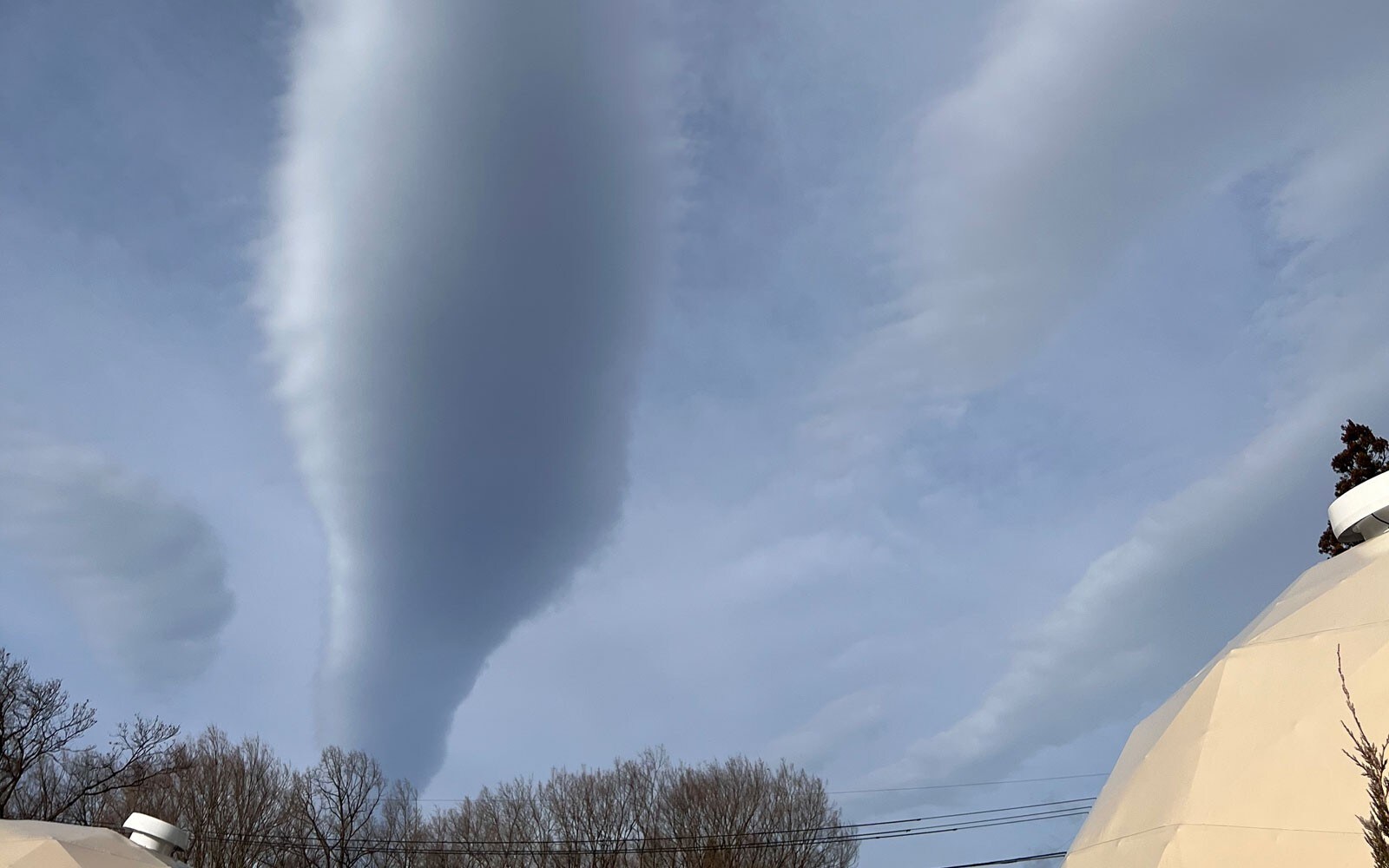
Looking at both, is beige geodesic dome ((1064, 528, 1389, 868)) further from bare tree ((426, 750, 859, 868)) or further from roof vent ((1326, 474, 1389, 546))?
bare tree ((426, 750, 859, 868))

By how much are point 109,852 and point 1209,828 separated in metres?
20.4

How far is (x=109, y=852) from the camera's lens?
20062mm

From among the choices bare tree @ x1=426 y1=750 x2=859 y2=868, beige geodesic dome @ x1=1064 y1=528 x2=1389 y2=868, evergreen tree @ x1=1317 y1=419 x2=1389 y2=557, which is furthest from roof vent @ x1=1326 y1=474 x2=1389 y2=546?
bare tree @ x1=426 y1=750 x2=859 y2=868

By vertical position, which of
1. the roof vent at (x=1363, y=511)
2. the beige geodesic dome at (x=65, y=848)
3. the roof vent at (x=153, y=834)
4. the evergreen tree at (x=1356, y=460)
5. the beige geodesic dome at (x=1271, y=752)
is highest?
the evergreen tree at (x=1356, y=460)

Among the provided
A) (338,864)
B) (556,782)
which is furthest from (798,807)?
(338,864)

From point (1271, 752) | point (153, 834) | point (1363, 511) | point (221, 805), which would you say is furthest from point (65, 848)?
point (221, 805)

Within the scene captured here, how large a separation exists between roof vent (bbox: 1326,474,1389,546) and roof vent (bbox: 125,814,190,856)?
82.3 feet

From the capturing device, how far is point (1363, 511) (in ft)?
48.3

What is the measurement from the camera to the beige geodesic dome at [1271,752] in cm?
1098

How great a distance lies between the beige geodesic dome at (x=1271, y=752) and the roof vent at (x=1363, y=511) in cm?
30

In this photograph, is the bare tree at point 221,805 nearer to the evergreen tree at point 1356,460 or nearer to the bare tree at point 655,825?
the bare tree at point 655,825

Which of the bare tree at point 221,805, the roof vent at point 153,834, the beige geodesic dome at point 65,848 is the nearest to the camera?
the beige geodesic dome at point 65,848

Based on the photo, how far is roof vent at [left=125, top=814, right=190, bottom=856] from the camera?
23.1 m

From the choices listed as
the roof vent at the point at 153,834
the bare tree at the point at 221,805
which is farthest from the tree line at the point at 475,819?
the roof vent at the point at 153,834
